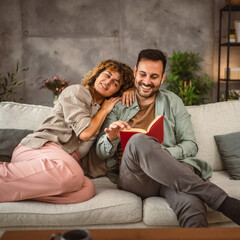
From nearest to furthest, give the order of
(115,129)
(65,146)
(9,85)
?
(115,129) → (65,146) → (9,85)

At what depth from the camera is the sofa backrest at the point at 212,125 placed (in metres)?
2.04

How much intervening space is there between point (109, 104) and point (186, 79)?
235cm

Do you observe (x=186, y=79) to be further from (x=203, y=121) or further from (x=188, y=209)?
(x=188, y=209)

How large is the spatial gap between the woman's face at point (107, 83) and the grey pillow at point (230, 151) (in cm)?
80

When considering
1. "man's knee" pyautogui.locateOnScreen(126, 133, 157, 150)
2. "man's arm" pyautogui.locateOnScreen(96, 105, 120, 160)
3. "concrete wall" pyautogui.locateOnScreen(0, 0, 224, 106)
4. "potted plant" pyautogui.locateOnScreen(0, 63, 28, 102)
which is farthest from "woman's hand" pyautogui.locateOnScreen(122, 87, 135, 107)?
"concrete wall" pyautogui.locateOnScreen(0, 0, 224, 106)

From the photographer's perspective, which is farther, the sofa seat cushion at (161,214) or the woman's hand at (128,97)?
the woman's hand at (128,97)

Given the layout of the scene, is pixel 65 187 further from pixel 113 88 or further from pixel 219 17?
pixel 219 17

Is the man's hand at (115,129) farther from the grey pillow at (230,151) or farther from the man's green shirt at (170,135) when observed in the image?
the grey pillow at (230,151)

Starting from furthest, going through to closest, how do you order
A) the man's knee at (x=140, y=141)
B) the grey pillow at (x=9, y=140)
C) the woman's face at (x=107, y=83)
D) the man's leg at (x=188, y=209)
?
the woman's face at (x=107, y=83)
the grey pillow at (x=9, y=140)
the man's knee at (x=140, y=141)
the man's leg at (x=188, y=209)

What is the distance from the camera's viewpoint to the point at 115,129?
1.68m

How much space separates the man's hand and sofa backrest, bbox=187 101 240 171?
645 millimetres

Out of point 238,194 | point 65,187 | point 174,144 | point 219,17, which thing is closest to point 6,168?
point 65,187

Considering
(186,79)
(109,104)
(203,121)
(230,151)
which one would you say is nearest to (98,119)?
(109,104)

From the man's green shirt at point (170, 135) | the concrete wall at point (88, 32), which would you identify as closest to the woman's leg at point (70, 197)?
the man's green shirt at point (170, 135)
